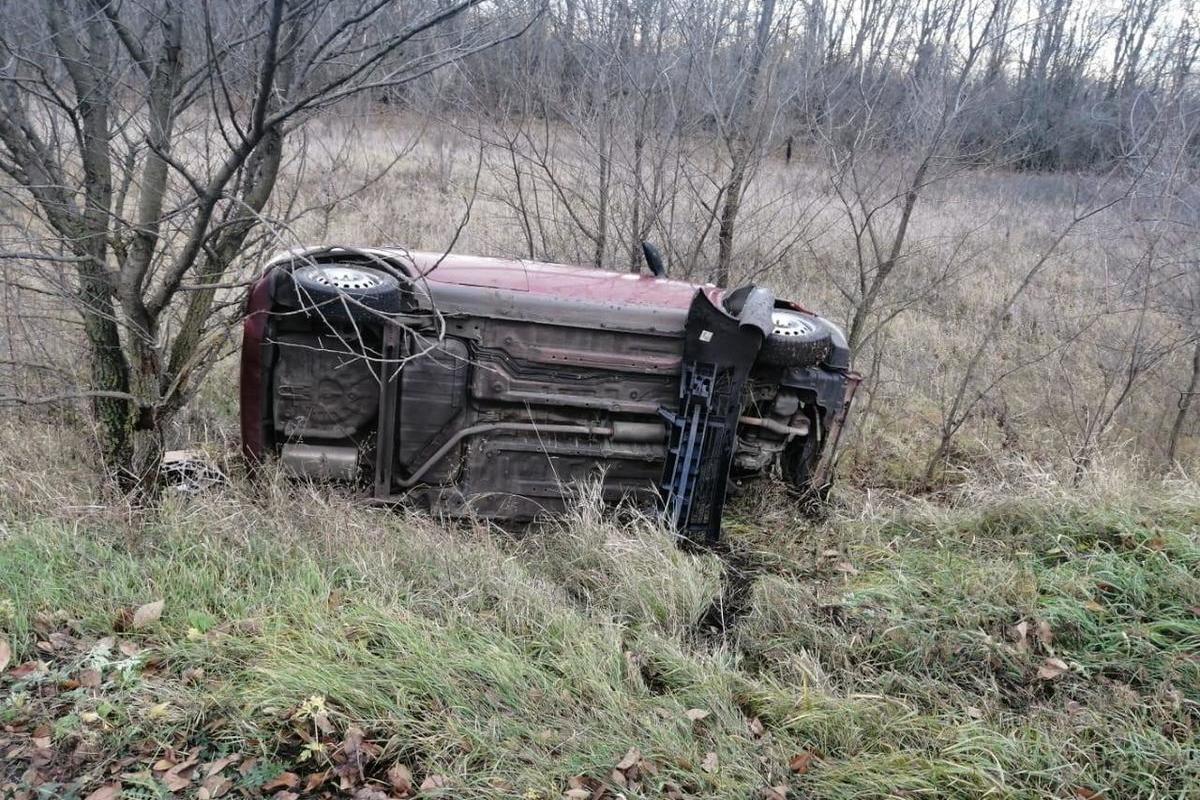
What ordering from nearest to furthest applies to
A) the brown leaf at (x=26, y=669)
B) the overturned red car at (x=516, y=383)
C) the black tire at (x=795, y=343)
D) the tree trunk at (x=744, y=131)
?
the brown leaf at (x=26, y=669), the overturned red car at (x=516, y=383), the black tire at (x=795, y=343), the tree trunk at (x=744, y=131)

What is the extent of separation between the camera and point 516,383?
4.41 meters

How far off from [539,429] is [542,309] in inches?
25.6

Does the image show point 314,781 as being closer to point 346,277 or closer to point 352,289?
point 352,289

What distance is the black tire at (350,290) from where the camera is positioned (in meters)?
4.03

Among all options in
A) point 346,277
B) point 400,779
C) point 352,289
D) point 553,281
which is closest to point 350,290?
point 352,289

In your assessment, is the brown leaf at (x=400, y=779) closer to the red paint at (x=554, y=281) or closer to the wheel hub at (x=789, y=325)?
the red paint at (x=554, y=281)

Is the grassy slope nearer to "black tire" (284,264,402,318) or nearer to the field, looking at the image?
the field

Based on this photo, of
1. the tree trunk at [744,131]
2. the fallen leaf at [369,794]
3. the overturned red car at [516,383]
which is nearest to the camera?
the fallen leaf at [369,794]

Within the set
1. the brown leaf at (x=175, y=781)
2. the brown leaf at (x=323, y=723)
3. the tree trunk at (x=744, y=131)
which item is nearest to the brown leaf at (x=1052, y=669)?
the brown leaf at (x=323, y=723)

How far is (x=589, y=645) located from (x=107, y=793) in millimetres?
1577

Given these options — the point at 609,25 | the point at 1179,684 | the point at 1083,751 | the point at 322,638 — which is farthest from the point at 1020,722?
the point at 609,25

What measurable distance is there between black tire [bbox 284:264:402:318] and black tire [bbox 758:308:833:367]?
1.98m

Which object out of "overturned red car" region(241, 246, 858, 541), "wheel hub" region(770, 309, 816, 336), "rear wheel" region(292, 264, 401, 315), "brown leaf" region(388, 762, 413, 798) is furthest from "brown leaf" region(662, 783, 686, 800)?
"wheel hub" region(770, 309, 816, 336)

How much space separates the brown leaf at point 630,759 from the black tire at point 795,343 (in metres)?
2.43
